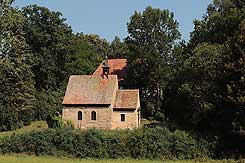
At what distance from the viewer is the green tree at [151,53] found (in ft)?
236

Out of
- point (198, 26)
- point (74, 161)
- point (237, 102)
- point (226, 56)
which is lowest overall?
point (74, 161)


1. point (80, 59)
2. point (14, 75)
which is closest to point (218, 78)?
point (14, 75)

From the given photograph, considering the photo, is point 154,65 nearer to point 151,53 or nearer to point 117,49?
point 151,53

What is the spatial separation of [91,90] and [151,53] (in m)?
15.5

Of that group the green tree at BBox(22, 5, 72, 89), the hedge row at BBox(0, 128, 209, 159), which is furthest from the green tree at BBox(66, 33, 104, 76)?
the hedge row at BBox(0, 128, 209, 159)

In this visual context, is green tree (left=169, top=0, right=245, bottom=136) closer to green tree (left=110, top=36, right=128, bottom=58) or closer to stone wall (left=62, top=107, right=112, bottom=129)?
stone wall (left=62, top=107, right=112, bottom=129)

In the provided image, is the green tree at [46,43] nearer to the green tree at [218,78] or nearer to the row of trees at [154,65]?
the row of trees at [154,65]

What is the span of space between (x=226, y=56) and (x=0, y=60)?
24402mm

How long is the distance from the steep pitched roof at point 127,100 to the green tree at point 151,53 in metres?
10.3

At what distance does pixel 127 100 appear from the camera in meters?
60.9

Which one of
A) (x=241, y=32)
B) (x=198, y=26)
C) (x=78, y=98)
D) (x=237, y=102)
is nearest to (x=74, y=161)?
(x=237, y=102)

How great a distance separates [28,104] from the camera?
68.4 metres

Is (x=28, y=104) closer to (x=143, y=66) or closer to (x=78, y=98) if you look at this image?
(x=78, y=98)

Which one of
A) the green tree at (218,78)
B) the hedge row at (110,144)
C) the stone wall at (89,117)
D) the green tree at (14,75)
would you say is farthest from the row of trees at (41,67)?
the green tree at (218,78)
